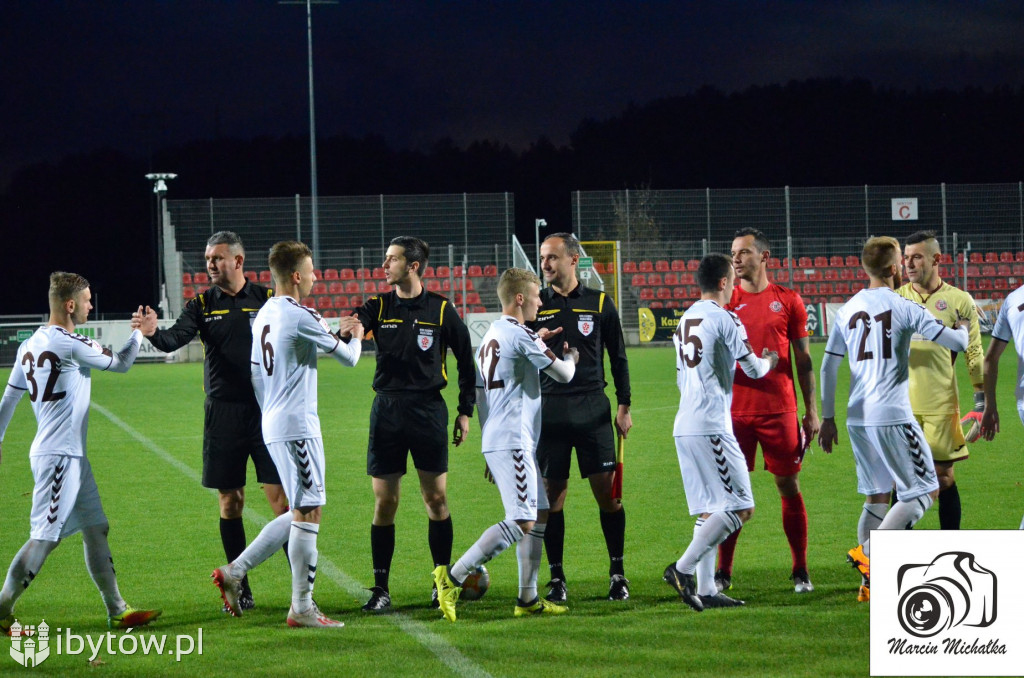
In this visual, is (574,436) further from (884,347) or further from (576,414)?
(884,347)

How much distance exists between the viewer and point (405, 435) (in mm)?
6211

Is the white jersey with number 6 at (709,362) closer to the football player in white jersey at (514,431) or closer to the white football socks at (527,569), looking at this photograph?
the football player in white jersey at (514,431)

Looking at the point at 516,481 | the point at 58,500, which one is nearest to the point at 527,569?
the point at 516,481

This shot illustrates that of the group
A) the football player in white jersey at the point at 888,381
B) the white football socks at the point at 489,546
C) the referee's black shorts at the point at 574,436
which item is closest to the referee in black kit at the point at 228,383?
the white football socks at the point at 489,546

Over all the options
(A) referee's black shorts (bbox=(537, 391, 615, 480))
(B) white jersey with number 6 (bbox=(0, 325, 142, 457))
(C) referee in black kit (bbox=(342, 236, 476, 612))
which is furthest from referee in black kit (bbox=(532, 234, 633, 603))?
(B) white jersey with number 6 (bbox=(0, 325, 142, 457))

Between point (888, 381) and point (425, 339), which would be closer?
point (888, 381)

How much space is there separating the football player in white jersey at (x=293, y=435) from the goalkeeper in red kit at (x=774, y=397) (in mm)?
2293

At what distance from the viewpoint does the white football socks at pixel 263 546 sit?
5.63 meters

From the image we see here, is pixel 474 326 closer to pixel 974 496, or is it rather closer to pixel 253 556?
pixel 974 496

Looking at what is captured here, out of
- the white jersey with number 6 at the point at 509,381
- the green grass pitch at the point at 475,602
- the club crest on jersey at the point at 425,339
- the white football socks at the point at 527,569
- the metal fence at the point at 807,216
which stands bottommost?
the green grass pitch at the point at 475,602

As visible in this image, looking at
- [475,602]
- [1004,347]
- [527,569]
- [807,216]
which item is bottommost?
[475,602]

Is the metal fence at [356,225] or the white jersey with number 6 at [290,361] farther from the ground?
the metal fence at [356,225]

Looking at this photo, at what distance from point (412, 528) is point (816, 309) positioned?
25.9m

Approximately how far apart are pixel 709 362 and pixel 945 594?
5.17 feet
